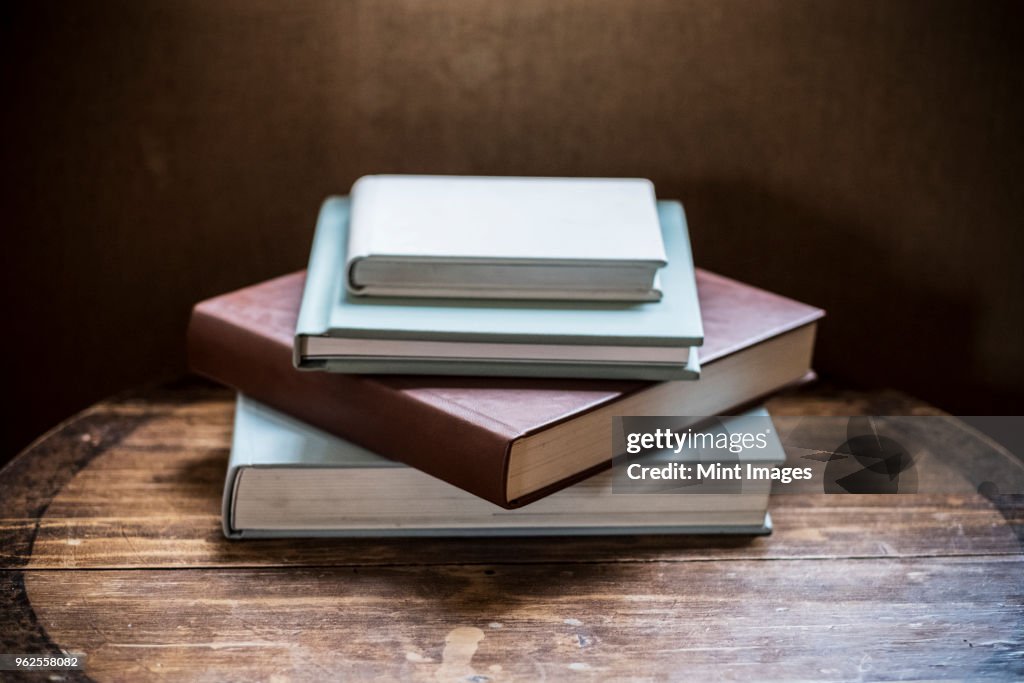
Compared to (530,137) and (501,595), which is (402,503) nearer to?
(501,595)

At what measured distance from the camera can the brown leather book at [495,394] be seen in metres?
0.65

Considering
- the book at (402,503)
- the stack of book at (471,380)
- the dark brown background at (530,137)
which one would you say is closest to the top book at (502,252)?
the stack of book at (471,380)

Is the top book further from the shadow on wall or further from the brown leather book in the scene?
the shadow on wall

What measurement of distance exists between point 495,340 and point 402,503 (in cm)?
13

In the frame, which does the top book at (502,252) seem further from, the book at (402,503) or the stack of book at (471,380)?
the book at (402,503)

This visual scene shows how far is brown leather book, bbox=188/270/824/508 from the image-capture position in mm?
A: 652

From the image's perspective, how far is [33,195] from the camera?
1.05 metres

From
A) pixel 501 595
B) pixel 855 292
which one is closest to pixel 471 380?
pixel 501 595

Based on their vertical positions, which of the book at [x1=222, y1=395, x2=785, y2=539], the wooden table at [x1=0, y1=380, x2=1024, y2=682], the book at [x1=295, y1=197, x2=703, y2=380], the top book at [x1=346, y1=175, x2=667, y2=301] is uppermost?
the top book at [x1=346, y1=175, x2=667, y2=301]

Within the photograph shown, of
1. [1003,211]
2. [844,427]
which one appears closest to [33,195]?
[844,427]

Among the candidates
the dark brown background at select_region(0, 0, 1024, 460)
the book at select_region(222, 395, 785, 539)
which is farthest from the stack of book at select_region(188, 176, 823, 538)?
the dark brown background at select_region(0, 0, 1024, 460)

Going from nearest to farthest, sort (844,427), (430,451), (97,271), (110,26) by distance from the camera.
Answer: (430,451) < (844,427) < (110,26) < (97,271)

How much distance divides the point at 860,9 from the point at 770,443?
47cm

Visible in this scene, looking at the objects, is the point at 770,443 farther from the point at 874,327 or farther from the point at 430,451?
the point at 874,327
